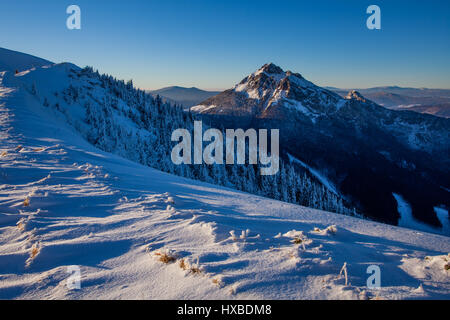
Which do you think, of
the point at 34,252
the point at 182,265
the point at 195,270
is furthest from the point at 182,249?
the point at 34,252

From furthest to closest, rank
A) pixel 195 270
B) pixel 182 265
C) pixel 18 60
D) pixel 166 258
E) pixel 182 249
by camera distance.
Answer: pixel 18 60
pixel 182 249
pixel 166 258
pixel 182 265
pixel 195 270

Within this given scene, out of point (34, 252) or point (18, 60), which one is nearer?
point (34, 252)

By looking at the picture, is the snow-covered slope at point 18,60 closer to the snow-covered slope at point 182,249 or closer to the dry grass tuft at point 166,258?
the snow-covered slope at point 182,249

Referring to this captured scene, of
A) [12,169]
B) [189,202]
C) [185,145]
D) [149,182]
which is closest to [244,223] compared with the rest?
[189,202]

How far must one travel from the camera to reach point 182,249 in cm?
339

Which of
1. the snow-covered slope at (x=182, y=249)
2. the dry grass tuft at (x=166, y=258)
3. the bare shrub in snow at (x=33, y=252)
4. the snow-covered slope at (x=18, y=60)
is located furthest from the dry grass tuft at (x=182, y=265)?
the snow-covered slope at (x=18, y=60)

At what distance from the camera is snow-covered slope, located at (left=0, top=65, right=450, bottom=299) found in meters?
2.53

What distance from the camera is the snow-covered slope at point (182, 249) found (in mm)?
2529

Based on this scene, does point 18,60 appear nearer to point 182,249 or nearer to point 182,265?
point 182,249

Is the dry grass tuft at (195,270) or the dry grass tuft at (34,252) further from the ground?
the dry grass tuft at (195,270)

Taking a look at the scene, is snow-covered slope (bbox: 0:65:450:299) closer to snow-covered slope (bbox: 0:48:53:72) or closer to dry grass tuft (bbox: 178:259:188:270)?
dry grass tuft (bbox: 178:259:188:270)

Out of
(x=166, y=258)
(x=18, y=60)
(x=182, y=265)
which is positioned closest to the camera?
(x=182, y=265)
